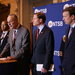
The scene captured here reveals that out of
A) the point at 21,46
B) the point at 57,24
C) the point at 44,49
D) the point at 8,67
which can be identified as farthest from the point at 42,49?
the point at 57,24

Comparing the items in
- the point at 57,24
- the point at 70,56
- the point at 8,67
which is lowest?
the point at 8,67

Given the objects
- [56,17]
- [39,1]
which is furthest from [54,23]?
[39,1]

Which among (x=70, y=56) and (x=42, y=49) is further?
(x=42, y=49)

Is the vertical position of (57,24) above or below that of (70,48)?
above

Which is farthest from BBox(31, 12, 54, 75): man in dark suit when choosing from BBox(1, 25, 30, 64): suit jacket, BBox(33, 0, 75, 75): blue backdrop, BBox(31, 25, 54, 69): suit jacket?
BBox(33, 0, 75, 75): blue backdrop

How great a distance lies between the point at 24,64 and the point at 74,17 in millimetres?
1030

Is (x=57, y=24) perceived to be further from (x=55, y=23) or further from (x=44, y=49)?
(x=44, y=49)

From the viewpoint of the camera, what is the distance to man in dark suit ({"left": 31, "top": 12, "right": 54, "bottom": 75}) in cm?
296

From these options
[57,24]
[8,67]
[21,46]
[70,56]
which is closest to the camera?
[70,56]

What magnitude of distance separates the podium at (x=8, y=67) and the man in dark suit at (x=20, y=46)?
0.40 ft

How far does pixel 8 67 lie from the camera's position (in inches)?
116

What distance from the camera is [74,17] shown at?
2.73 metres

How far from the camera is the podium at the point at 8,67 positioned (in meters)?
2.88

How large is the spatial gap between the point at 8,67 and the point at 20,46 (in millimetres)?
391
